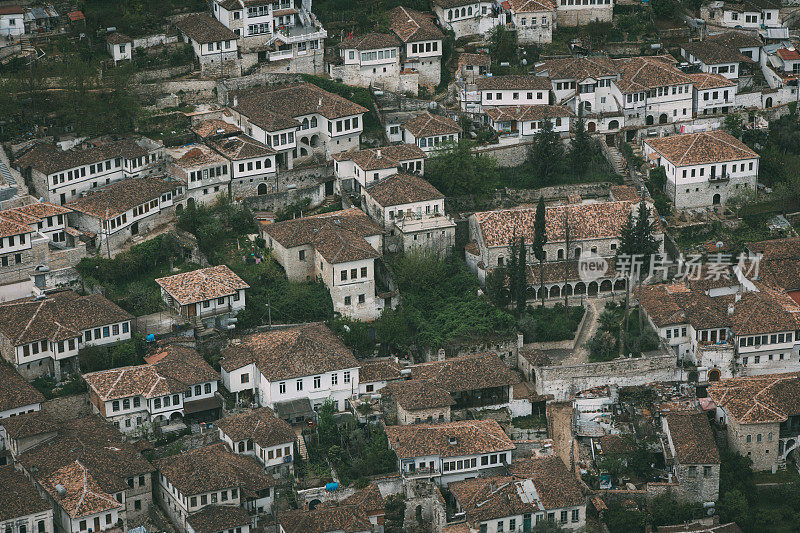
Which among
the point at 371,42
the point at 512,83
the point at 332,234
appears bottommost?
the point at 332,234

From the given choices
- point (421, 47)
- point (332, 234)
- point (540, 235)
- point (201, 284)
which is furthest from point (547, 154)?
point (201, 284)

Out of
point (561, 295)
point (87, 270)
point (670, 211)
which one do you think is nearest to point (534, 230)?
point (561, 295)

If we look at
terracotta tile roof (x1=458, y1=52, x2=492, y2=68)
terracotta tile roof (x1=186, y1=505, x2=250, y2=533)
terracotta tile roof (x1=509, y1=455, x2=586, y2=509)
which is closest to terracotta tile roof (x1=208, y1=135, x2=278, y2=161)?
terracotta tile roof (x1=458, y1=52, x2=492, y2=68)

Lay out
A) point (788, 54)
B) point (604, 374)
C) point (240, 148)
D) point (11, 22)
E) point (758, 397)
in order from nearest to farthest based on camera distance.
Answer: point (758, 397) < point (604, 374) < point (240, 148) < point (11, 22) < point (788, 54)

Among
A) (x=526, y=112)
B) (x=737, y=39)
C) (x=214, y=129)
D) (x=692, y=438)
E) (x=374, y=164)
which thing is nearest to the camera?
(x=692, y=438)

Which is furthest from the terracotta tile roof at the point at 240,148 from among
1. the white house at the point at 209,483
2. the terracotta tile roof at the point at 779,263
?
the terracotta tile roof at the point at 779,263

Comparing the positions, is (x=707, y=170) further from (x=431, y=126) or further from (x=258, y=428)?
(x=258, y=428)
